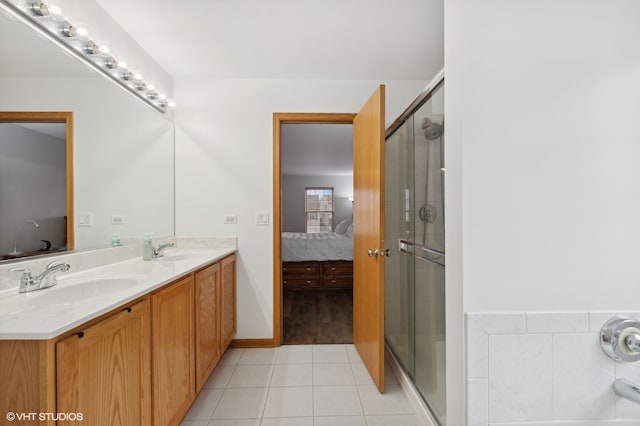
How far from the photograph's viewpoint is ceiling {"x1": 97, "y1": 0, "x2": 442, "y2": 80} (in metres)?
1.65

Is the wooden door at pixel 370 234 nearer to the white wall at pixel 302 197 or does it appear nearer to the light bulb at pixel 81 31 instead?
the light bulb at pixel 81 31

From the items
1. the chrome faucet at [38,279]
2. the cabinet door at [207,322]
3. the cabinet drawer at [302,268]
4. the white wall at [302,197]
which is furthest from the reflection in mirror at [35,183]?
the white wall at [302,197]

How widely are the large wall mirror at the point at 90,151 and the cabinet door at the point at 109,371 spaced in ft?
2.18

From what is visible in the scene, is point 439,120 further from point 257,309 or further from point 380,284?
point 257,309

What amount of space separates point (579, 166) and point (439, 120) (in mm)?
623

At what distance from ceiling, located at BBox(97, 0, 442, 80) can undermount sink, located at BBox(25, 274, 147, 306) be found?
5.06 feet

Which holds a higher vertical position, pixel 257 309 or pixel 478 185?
pixel 478 185

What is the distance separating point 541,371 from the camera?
90 cm

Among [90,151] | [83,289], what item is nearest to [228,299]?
[83,289]

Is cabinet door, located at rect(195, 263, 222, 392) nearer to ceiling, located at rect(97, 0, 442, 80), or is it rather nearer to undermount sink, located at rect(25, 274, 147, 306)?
undermount sink, located at rect(25, 274, 147, 306)

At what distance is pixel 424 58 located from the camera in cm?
220

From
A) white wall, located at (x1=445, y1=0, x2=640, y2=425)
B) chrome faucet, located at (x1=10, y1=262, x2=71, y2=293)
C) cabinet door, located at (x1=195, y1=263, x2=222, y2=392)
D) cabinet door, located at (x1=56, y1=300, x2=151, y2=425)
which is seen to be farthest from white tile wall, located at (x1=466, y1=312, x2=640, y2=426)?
chrome faucet, located at (x1=10, y1=262, x2=71, y2=293)

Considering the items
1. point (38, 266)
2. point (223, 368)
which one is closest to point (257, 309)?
point (223, 368)

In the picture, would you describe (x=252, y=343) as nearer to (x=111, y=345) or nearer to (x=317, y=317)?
(x=317, y=317)
